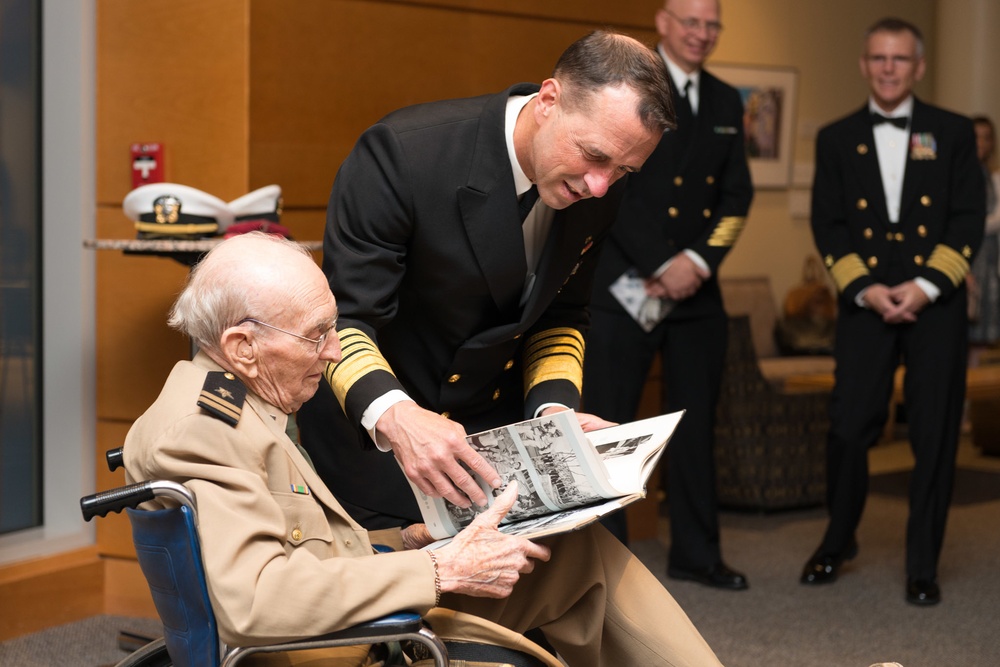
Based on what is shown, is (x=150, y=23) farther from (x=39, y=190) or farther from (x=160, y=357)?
(x=160, y=357)

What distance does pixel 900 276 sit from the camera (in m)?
4.36

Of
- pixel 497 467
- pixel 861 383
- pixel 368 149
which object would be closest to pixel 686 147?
pixel 861 383

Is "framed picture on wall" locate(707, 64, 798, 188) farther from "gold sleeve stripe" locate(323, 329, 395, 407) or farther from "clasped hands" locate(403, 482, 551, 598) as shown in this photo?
"clasped hands" locate(403, 482, 551, 598)

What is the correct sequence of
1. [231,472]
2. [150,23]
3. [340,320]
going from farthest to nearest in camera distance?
[150,23], [340,320], [231,472]

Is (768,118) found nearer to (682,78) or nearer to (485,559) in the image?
(682,78)

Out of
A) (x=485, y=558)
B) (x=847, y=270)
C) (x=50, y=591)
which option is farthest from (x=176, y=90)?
(x=485, y=558)

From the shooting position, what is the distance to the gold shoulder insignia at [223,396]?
5.42 feet

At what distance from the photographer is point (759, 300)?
7809mm

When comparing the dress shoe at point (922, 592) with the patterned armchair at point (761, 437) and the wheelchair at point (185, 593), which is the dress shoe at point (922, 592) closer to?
the patterned armchair at point (761, 437)

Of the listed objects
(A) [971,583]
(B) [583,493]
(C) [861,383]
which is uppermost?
(B) [583,493]

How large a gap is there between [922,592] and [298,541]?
304 cm

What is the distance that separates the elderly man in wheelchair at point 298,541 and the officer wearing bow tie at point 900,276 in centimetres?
253

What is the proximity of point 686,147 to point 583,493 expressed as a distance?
8.92 ft

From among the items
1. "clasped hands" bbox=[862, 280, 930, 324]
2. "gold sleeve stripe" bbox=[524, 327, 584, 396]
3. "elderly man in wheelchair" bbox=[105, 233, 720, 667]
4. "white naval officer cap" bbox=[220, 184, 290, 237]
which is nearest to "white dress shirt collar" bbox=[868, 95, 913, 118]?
"clasped hands" bbox=[862, 280, 930, 324]
